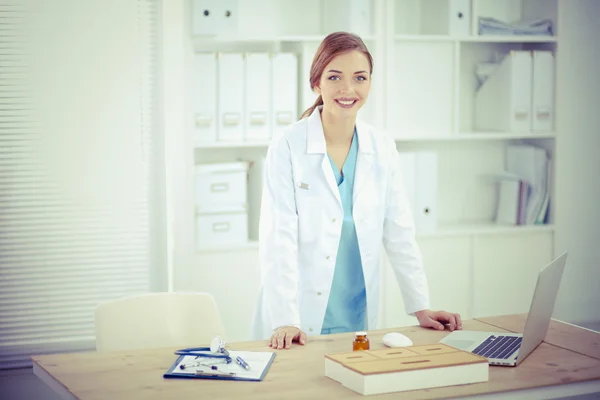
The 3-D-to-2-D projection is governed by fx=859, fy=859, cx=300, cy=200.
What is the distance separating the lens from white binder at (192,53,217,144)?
3898mm

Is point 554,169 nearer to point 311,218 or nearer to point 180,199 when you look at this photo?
point 180,199

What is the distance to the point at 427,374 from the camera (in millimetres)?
1951

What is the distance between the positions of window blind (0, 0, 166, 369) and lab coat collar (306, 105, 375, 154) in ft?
5.27

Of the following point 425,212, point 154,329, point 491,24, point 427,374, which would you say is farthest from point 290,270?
point 491,24

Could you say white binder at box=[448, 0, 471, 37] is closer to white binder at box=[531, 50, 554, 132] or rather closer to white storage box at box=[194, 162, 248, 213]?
white binder at box=[531, 50, 554, 132]

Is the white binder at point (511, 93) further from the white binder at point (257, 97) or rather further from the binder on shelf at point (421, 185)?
the white binder at point (257, 97)

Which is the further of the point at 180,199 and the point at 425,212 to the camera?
the point at 425,212

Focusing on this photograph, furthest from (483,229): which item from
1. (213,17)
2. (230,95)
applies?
(213,17)

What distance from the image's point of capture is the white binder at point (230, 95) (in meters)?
3.92

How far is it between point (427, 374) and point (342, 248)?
792mm

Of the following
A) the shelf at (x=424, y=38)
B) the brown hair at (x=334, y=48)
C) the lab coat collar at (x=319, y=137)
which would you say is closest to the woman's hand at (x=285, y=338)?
the lab coat collar at (x=319, y=137)

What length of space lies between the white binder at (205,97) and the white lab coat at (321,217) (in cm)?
130

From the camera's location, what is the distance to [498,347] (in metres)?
2.26

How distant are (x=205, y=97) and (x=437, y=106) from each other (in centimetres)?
122
